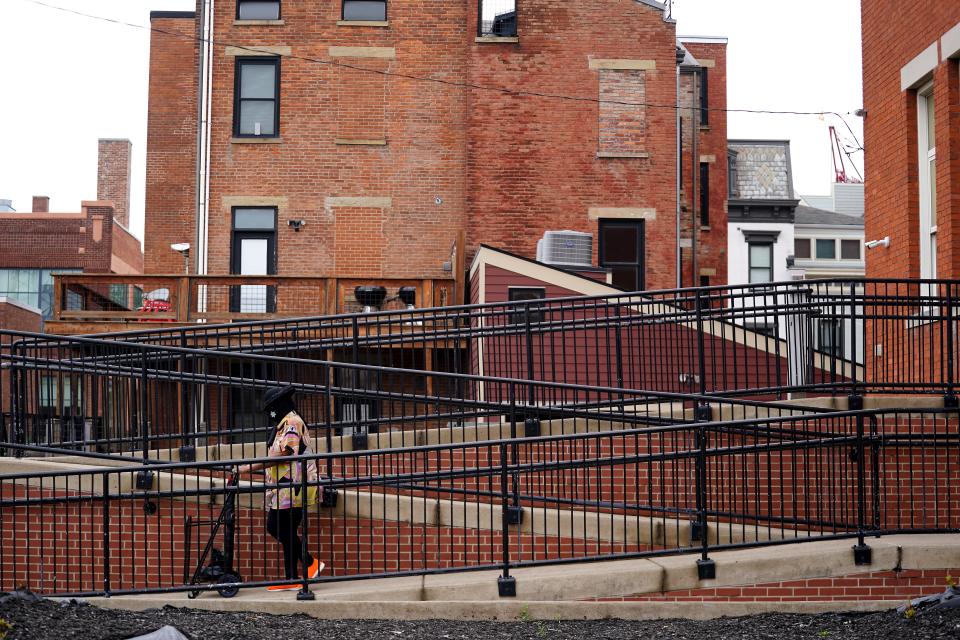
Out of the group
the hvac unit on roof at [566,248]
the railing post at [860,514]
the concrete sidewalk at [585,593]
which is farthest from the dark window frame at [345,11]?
the concrete sidewalk at [585,593]

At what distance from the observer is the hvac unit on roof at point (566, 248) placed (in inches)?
965

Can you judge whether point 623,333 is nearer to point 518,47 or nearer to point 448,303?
point 448,303

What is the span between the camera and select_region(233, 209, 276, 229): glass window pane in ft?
87.5

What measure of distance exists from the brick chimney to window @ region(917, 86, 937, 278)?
4914cm

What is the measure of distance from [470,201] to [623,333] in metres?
7.72

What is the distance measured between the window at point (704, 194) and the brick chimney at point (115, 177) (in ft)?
109

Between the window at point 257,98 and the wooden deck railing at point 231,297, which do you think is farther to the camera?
the window at point 257,98

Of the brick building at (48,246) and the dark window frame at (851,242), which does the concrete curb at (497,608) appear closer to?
the dark window frame at (851,242)

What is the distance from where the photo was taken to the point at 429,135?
26.7 metres

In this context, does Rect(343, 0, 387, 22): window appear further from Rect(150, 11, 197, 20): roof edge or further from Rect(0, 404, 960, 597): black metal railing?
Rect(0, 404, 960, 597): black metal railing

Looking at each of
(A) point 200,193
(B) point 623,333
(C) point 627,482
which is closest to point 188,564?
(C) point 627,482

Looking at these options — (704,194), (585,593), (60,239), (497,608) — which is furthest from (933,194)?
(60,239)

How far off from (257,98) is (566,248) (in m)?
7.82

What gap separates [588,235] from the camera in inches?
970
